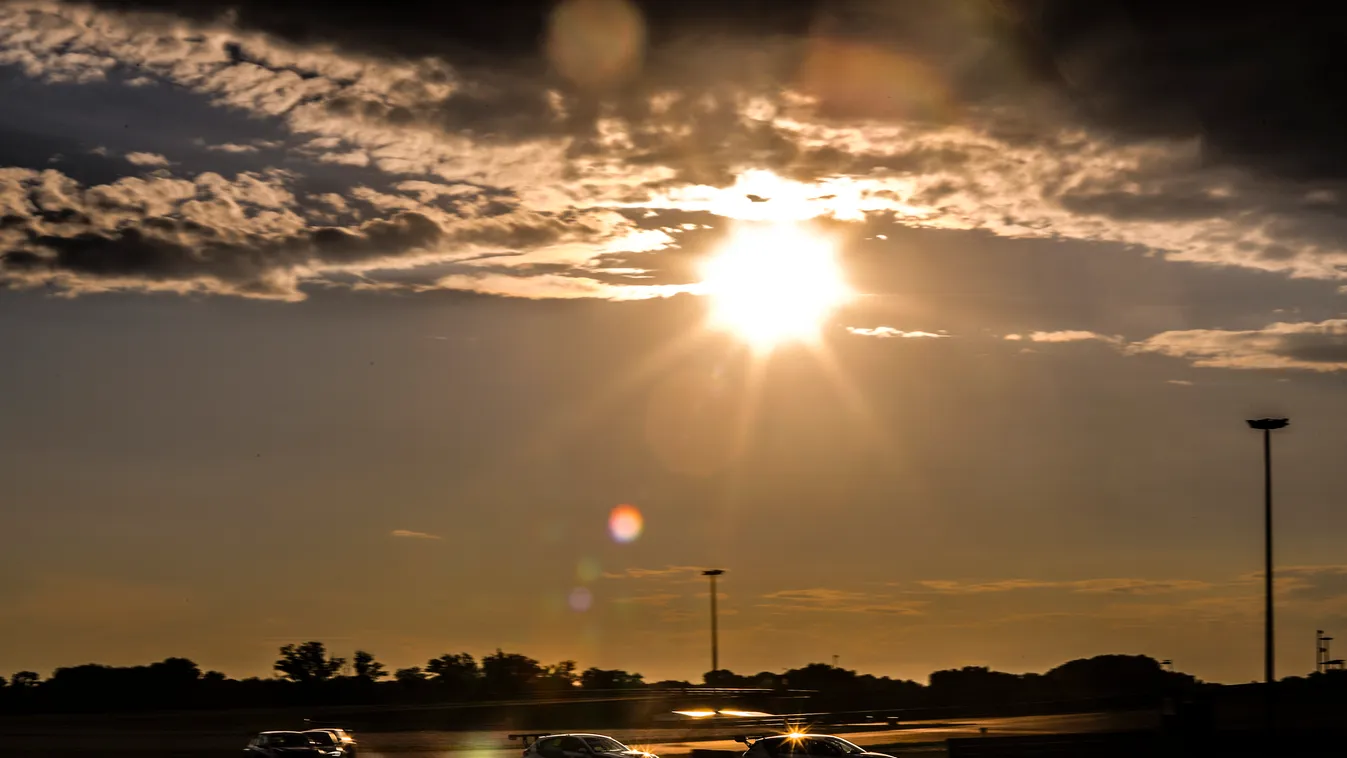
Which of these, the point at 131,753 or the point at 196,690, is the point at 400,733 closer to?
the point at 131,753

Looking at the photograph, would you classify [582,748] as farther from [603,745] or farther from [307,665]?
[307,665]

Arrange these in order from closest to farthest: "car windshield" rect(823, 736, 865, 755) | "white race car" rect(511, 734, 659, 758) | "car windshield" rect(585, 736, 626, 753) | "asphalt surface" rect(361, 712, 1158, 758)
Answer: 1. "car windshield" rect(823, 736, 865, 755)
2. "white race car" rect(511, 734, 659, 758)
3. "car windshield" rect(585, 736, 626, 753)
4. "asphalt surface" rect(361, 712, 1158, 758)

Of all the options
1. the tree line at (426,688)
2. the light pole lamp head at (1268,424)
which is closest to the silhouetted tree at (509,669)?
the tree line at (426,688)

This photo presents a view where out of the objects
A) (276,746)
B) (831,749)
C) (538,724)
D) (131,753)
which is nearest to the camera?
(831,749)

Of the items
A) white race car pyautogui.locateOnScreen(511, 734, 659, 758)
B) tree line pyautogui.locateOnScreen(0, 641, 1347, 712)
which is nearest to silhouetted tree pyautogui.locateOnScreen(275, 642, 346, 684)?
tree line pyautogui.locateOnScreen(0, 641, 1347, 712)

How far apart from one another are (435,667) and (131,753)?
87679 millimetres

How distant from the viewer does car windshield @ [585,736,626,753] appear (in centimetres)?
4684

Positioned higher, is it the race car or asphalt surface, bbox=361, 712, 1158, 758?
the race car

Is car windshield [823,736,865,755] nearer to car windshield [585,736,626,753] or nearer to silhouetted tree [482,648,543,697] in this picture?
car windshield [585,736,626,753]

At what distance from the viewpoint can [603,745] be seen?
47281 mm

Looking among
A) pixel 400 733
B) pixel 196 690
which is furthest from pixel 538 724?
pixel 196 690

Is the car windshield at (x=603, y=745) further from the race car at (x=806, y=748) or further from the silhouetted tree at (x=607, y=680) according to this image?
the silhouetted tree at (x=607, y=680)

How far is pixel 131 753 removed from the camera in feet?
213

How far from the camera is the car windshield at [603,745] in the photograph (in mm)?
46844
